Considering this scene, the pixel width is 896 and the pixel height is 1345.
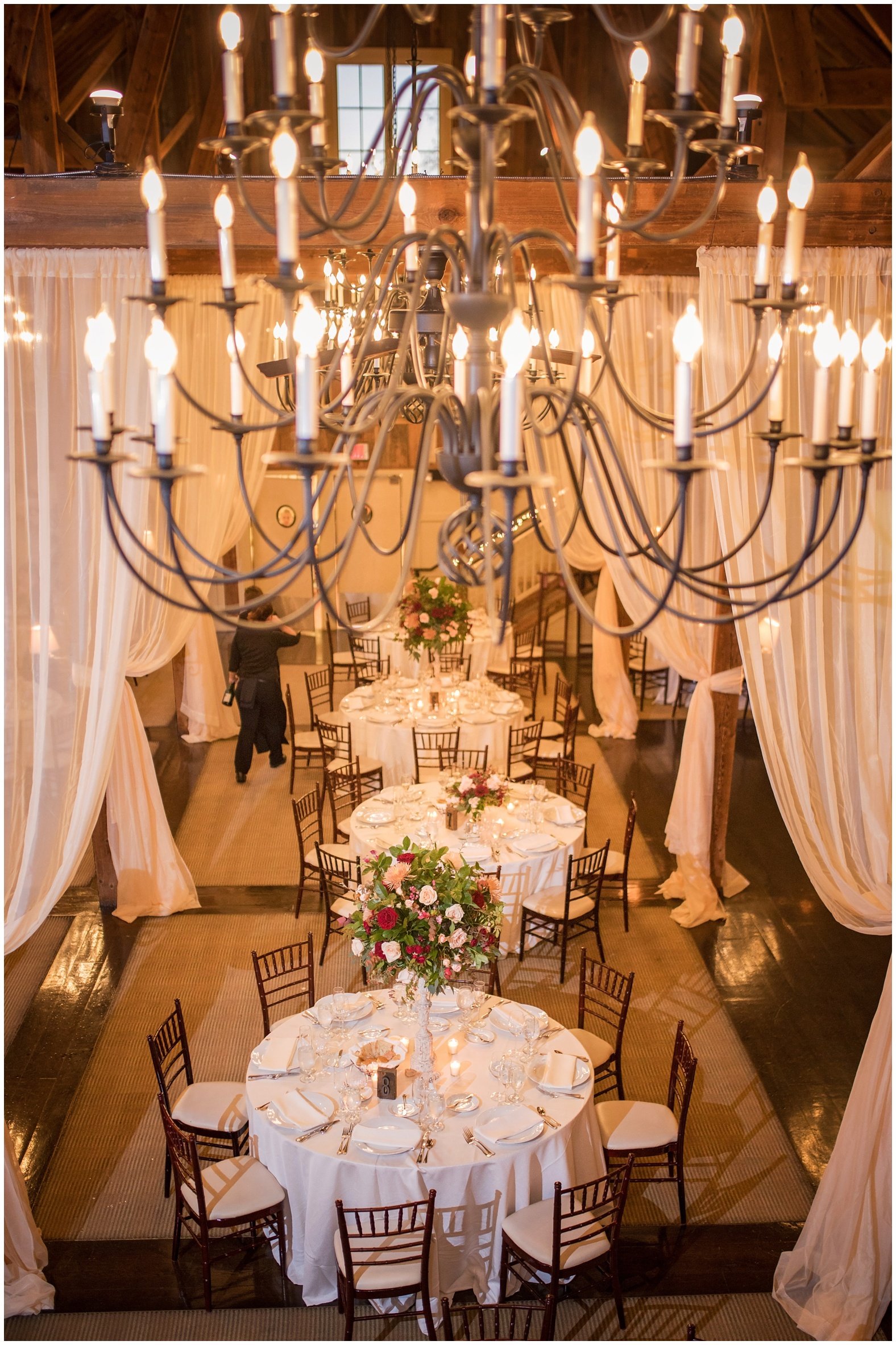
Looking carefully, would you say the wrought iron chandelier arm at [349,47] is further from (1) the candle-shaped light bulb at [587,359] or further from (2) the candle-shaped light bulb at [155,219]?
(1) the candle-shaped light bulb at [587,359]

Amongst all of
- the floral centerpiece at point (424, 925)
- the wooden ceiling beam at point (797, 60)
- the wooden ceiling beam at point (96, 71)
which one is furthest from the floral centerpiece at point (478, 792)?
the wooden ceiling beam at point (96, 71)

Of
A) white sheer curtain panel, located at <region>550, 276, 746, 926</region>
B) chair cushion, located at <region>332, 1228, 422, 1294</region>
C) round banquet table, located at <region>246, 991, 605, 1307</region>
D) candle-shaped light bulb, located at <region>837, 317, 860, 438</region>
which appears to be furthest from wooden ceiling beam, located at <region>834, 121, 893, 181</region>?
chair cushion, located at <region>332, 1228, 422, 1294</region>

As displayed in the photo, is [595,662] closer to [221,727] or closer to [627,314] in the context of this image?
[221,727]

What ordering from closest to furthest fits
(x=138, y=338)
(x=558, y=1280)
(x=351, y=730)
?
1. (x=558, y=1280)
2. (x=138, y=338)
3. (x=351, y=730)

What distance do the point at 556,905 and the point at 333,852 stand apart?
1.56m

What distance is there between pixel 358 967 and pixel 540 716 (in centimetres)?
485

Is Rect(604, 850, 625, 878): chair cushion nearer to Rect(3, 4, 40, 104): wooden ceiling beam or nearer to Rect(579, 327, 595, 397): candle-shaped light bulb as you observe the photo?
Rect(579, 327, 595, 397): candle-shaped light bulb

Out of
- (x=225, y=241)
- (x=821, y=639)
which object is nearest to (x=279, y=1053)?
(x=821, y=639)

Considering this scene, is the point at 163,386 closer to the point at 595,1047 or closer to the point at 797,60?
the point at 595,1047

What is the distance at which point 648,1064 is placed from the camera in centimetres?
590

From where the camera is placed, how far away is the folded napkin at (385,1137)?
4250mm

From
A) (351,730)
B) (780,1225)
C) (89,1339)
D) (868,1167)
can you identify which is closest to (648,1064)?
(780,1225)

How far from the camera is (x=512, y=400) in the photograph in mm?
1830

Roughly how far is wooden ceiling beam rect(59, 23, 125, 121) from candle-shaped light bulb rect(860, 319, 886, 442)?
830cm
